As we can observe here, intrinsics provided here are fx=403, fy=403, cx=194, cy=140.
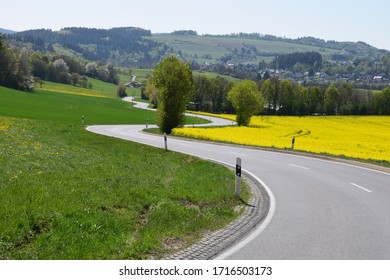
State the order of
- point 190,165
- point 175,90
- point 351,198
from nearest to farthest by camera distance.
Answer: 1. point 351,198
2. point 190,165
3. point 175,90

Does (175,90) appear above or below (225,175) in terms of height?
above

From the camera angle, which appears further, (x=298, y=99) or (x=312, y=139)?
(x=298, y=99)

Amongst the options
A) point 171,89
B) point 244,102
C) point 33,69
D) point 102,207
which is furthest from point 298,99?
point 102,207

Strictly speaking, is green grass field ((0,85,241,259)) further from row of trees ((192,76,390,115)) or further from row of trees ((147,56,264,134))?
row of trees ((192,76,390,115))

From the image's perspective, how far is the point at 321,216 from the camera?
1014 cm

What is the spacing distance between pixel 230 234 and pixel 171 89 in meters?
36.4

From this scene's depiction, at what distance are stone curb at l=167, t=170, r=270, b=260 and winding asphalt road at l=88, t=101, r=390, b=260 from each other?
7.1 inches

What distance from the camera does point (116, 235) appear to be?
7750 millimetres

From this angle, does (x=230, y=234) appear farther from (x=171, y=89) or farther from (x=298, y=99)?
(x=298, y=99)

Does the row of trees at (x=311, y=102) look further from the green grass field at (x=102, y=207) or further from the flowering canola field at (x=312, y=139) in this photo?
the green grass field at (x=102, y=207)

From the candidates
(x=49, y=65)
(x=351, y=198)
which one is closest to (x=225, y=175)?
(x=351, y=198)

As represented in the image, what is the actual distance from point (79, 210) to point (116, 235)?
1418 mm

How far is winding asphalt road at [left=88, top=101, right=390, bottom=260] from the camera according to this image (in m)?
7.44
